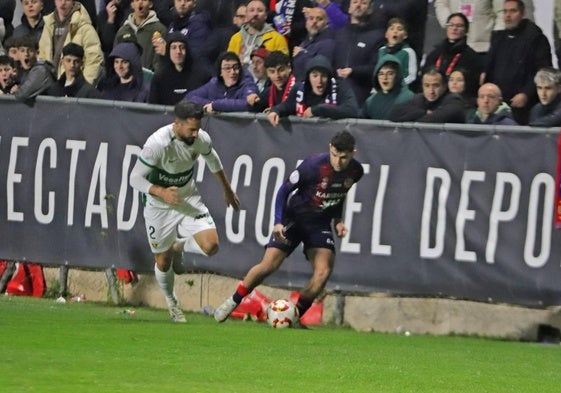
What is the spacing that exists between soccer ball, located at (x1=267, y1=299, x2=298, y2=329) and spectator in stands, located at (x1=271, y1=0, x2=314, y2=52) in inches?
166

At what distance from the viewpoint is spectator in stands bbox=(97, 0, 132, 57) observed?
20781mm

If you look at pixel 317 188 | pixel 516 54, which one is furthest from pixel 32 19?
pixel 516 54

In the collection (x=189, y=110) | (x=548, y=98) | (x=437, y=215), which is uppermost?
(x=548, y=98)

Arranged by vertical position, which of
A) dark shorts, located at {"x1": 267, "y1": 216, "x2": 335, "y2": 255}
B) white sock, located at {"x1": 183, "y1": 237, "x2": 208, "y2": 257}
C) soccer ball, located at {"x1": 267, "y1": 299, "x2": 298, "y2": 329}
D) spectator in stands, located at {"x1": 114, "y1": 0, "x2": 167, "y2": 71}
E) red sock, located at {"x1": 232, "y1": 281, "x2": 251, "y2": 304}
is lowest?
soccer ball, located at {"x1": 267, "y1": 299, "x2": 298, "y2": 329}

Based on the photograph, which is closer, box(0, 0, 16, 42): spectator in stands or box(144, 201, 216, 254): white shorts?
box(144, 201, 216, 254): white shorts

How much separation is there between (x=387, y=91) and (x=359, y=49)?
113 centimetres

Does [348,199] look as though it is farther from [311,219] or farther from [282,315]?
[282,315]

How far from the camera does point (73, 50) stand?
63.0 ft

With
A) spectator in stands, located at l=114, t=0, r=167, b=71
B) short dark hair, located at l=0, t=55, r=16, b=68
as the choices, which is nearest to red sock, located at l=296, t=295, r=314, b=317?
spectator in stands, located at l=114, t=0, r=167, b=71

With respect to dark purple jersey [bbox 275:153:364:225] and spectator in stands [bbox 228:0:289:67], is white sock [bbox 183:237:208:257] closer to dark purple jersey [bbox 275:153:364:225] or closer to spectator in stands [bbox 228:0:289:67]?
dark purple jersey [bbox 275:153:364:225]

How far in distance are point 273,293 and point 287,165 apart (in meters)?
1.41

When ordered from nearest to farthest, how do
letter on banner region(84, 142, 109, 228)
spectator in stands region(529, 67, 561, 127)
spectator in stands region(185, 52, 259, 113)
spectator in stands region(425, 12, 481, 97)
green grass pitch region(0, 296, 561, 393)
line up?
green grass pitch region(0, 296, 561, 393) → spectator in stands region(529, 67, 561, 127) → spectator in stands region(425, 12, 481, 97) → spectator in stands region(185, 52, 259, 113) → letter on banner region(84, 142, 109, 228)

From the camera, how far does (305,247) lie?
51.5 feet

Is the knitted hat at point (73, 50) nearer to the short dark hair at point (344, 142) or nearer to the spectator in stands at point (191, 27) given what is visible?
the spectator in stands at point (191, 27)
